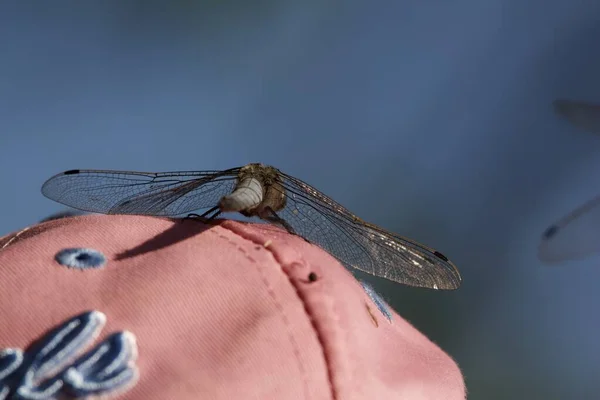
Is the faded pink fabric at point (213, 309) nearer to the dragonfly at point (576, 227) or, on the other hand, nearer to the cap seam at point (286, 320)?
the cap seam at point (286, 320)

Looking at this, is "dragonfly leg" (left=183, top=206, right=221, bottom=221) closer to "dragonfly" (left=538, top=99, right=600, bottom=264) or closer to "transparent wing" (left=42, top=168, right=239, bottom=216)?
"transparent wing" (left=42, top=168, right=239, bottom=216)

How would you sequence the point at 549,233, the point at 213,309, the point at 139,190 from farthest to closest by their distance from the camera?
the point at 549,233 → the point at 139,190 → the point at 213,309

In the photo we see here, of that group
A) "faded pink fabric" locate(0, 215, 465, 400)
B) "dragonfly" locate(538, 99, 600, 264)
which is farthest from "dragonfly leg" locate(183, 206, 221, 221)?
"dragonfly" locate(538, 99, 600, 264)

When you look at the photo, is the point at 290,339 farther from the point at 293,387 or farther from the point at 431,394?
the point at 431,394

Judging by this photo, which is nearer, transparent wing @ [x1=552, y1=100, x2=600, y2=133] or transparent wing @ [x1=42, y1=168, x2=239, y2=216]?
transparent wing @ [x1=42, y1=168, x2=239, y2=216]

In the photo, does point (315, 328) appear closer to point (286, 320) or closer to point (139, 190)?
point (286, 320)

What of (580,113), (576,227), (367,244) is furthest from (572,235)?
(367,244)

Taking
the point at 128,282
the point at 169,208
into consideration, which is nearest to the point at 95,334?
the point at 128,282
